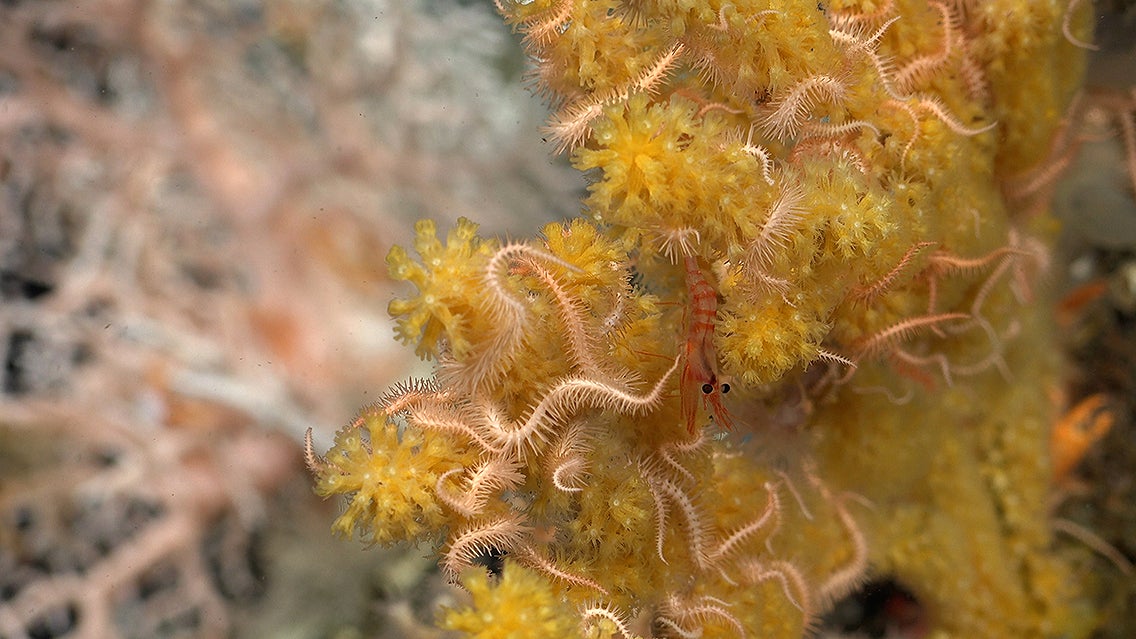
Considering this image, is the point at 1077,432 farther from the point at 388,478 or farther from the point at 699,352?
the point at 388,478

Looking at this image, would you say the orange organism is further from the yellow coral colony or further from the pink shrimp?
the pink shrimp

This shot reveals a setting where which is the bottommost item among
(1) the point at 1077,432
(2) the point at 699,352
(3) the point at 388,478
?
(1) the point at 1077,432

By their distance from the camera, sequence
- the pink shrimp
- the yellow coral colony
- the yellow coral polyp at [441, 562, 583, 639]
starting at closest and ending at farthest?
the yellow coral polyp at [441, 562, 583, 639] < the yellow coral colony < the pink shrimp

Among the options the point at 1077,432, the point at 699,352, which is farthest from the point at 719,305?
the point at 1077,432

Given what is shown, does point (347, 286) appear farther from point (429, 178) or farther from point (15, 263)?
point (15, 263)

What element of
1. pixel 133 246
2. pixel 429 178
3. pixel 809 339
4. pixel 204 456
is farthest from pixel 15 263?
pixel 809 339

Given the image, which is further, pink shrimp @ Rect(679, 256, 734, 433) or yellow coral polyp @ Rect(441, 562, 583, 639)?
pink shrimp @ Rect(679, 256, 734, 433)

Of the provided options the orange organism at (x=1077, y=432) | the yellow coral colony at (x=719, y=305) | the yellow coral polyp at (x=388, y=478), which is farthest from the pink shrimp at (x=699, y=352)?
the orange organism at (x=1077, y=432)

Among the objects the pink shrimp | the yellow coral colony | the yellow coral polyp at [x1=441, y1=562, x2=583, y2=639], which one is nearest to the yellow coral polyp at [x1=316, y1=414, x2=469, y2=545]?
the yellow coral colony

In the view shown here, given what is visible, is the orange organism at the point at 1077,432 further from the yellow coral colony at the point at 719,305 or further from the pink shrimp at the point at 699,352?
the pink shrimp at the point at 699,352
